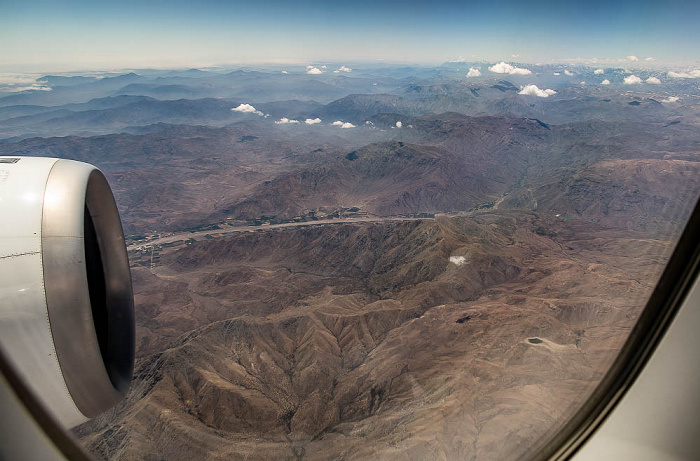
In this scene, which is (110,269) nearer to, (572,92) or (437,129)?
(437,129)

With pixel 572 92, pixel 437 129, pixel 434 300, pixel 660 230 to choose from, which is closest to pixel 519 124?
pixel 437 129

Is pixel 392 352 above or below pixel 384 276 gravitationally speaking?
above

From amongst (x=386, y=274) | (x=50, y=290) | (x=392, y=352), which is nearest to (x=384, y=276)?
(x=386, y=274)

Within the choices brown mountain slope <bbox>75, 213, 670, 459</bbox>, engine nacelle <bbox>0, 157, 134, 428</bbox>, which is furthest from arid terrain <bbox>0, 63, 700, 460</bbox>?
engine nacelle <bbox>0, 157, 134, 428</bbox>

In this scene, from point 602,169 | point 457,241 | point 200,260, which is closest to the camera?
point 457,241

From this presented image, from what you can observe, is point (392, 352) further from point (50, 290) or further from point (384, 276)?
point (50, 290)
